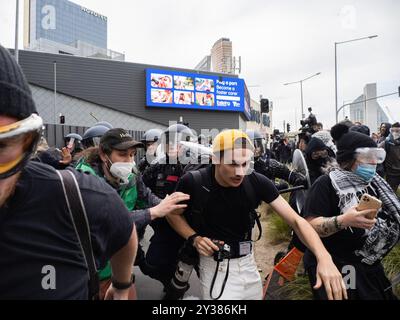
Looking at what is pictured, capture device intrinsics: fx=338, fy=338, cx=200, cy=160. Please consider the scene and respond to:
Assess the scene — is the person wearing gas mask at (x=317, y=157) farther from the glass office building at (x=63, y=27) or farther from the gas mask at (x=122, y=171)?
the glass office building at (x=63, y=27)

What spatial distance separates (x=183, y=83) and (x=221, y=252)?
29010 millimetres

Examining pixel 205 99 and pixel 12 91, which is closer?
pixel 12 91

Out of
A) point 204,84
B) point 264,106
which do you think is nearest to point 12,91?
point 264,106

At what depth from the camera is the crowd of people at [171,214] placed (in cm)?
106

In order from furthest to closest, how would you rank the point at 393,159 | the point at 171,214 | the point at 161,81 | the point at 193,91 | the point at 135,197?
the point at 193,91 < the point at 161,81 < the point at 393,159 < the point at 135,197 < the point at 171,214

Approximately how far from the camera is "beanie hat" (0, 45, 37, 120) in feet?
Result: 3.10

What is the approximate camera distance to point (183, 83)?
30.3m

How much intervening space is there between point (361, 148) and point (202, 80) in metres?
29.5

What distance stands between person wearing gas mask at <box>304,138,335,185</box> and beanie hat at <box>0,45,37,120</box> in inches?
140

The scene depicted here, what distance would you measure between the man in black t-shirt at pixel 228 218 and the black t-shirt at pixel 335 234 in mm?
229

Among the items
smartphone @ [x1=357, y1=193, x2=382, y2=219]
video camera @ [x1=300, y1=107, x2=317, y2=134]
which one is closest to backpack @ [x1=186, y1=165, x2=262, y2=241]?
smartphone @ [x1=357, y1=193, x2=382, y2=219]

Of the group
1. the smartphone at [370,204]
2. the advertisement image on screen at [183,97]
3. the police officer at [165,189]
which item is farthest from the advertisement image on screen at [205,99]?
the smartphone at [370,204]

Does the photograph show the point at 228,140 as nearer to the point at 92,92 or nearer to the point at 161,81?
the point at 92,92
